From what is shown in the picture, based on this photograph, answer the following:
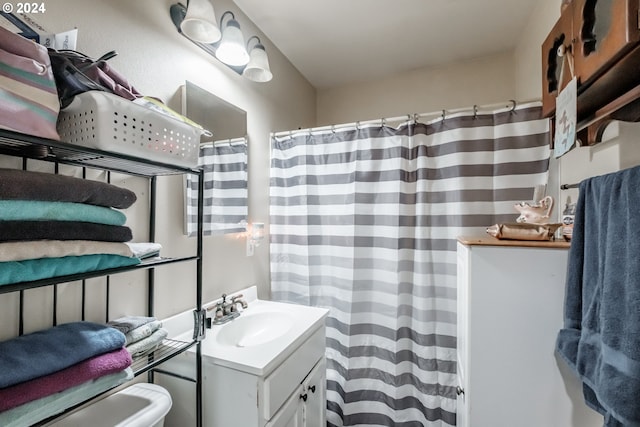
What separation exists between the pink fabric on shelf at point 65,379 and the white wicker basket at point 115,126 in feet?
1.68

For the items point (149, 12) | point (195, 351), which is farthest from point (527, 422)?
point (149, 12)

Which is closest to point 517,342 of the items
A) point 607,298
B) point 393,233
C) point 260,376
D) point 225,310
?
point 607,298

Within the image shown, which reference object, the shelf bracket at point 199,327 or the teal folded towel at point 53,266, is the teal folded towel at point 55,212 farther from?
the shelf bracket at point 199,327

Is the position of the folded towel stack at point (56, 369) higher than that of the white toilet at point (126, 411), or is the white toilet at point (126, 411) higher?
the folded towel stack at point (56, 369)

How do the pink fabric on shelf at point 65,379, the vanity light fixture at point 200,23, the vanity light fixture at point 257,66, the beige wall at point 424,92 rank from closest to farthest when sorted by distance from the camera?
the pink fabric on shelf at point 65,379 → the vanity light fixture at point 200,23 → the vanity light fixture at point 257,66 → the beige wall at point 424,92

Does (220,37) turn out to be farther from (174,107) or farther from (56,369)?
(56,369)

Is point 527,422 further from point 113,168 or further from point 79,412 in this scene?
point 113,168

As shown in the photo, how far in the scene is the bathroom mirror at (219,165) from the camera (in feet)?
4.14

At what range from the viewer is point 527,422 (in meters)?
0.92

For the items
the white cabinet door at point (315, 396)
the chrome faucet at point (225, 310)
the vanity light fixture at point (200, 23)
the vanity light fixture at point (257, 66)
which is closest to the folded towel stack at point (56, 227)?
the chrome faucet at point (225, 310)

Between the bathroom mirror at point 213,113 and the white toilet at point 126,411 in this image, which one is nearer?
the white toilet at point 126,411

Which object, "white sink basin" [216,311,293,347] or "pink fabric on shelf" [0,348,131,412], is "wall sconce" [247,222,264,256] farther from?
"pink fabric on shelf" [0,348,131,412]

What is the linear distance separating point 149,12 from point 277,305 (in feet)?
4.83

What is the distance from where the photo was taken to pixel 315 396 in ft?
4.39
